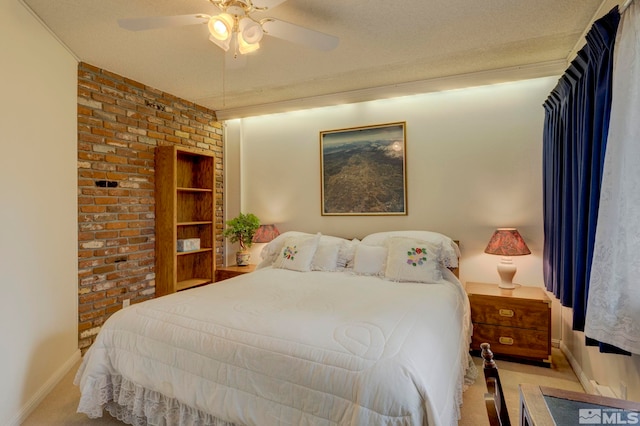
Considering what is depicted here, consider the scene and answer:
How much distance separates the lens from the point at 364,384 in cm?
126

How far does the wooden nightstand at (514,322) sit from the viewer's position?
2.63 metres

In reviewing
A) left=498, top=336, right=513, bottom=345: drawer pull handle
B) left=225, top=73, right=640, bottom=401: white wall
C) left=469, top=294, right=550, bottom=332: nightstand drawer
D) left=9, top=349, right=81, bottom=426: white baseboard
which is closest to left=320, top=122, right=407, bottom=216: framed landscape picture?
left=225, top=73, right=640, bottom=401: white wall

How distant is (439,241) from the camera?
294 centimetres

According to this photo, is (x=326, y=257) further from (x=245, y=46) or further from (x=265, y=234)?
(x=245, y=46)

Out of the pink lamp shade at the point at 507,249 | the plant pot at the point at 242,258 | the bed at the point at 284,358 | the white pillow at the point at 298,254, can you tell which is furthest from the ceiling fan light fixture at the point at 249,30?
the plant pot at the point at 242,258

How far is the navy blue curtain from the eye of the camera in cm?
166

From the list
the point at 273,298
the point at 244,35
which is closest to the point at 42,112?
the point at 244,35

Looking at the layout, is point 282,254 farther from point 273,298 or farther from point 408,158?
point 408,158

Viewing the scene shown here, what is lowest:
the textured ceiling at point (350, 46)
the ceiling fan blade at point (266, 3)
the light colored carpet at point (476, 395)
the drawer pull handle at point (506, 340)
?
the light colored carpet at point (476, 395)

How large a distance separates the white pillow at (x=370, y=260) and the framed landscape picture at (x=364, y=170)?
0.74 metres

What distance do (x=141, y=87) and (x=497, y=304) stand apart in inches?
153

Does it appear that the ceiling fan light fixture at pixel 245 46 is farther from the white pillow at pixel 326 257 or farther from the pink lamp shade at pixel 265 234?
the pink lamp shade at pixel 265 234

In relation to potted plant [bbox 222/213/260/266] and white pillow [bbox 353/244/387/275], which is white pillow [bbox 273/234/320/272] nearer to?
white pillow [bbox 353/244/387/275]

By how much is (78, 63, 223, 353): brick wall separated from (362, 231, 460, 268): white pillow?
2.30m
